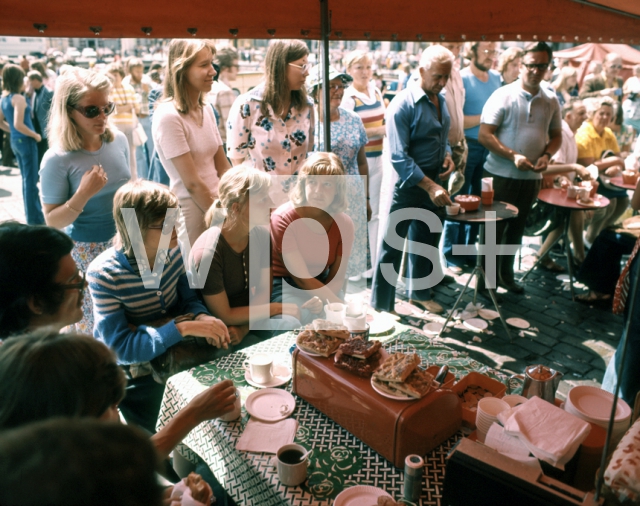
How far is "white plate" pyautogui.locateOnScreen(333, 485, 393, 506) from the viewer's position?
151 centimetres

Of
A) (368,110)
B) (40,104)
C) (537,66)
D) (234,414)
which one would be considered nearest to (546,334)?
(537,66)

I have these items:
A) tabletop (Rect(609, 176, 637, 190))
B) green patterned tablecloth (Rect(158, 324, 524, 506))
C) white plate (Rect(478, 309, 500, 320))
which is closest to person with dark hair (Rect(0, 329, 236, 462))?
green patterned tablecloth (Rect(158, 324, 524, 506))

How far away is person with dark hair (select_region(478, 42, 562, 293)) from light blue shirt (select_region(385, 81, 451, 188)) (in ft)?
2.31

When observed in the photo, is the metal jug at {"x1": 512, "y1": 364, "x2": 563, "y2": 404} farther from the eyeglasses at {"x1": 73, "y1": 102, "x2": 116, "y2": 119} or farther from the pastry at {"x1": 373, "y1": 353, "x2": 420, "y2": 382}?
the eyeglasses at {"x1": 73, "y1": 102, "x2": 116, "y2": 119}

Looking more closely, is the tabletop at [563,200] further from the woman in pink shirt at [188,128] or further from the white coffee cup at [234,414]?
the white coffee cup at [234,414]

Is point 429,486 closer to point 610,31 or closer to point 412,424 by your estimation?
point 412,424

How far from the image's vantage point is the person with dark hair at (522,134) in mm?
4391

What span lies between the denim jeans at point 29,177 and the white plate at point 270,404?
517 centimetres

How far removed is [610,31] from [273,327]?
8.00 feet

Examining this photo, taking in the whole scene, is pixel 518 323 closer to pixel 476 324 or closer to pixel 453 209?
pixel 476 324

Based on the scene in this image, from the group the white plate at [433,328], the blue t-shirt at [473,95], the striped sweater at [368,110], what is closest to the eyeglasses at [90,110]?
the striped sweater at [368,110]

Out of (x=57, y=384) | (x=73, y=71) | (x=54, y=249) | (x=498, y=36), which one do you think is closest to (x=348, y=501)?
(x=57, y=384)

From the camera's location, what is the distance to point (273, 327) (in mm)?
2861

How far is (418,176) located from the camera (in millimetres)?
3934
